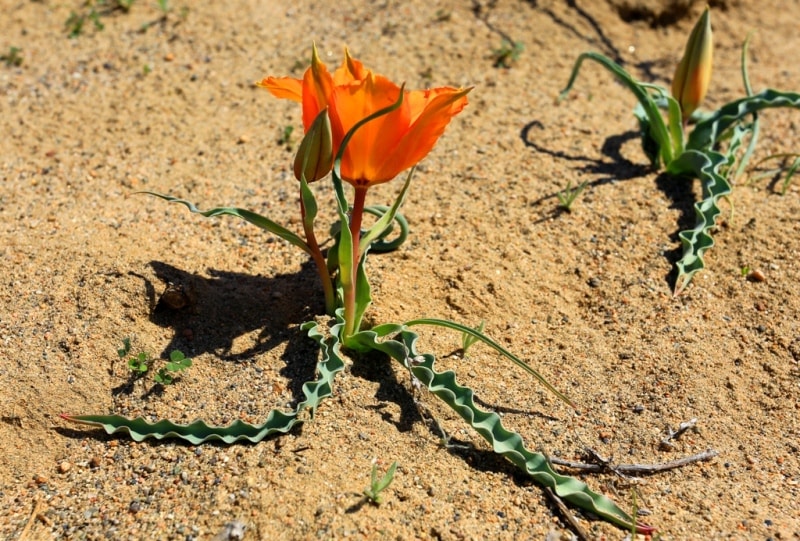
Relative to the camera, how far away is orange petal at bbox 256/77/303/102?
211 cm

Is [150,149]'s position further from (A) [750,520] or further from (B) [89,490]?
(A) [750,520]

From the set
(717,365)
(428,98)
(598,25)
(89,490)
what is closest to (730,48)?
(598,25)

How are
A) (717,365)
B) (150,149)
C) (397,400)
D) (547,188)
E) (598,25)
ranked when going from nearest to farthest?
(397,400), (717,365), (547,188), (150,149), (598,25)

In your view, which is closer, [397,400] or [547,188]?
[397,400]

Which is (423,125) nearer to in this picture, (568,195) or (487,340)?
(487,340)

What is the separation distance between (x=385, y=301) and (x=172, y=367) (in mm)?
721

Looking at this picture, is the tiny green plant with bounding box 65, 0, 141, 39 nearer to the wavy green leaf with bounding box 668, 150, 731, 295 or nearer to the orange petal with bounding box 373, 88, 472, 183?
the orange petal with bounding box 373, 88, 472, 183

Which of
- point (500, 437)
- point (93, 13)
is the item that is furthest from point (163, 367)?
point (93, 13)

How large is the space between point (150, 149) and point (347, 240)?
163cm

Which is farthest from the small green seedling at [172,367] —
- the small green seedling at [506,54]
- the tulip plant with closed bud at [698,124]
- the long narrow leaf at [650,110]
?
the small green seedling at [506,54]

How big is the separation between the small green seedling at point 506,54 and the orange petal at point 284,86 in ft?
6.79

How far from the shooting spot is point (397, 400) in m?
2.34

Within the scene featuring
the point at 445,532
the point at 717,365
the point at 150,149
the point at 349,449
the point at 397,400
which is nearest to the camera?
the point at 445,532

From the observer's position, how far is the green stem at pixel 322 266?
2353 millimetres
